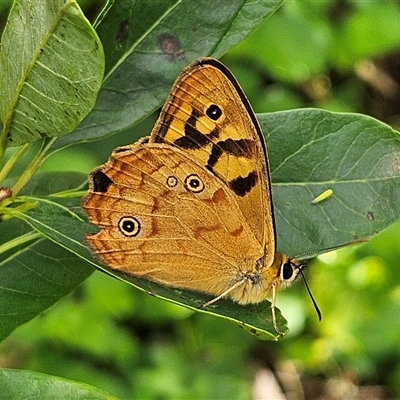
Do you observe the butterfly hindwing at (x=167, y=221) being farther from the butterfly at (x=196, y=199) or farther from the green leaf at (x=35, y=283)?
the green leaf at (x=35, y=283)

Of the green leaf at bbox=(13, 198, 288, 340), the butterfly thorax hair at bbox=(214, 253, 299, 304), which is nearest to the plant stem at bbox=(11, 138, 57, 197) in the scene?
the green leaf at bbox=(13, 198, 288, 340)

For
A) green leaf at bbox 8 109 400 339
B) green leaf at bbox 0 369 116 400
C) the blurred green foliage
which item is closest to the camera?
green leaf at bbox 0 369 116 400

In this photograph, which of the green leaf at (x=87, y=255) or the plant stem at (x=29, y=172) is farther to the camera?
the plant stem at (x=29, y=172)

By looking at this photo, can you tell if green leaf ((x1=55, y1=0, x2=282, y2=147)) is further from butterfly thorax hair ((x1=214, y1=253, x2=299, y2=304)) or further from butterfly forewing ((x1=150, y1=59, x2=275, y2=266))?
butterfly thorax hair ((x1=214, y1=253, x2=299, y2=304))

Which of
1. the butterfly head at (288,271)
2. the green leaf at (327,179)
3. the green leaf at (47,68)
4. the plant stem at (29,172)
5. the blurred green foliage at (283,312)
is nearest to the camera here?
the green leaf at (47,68)

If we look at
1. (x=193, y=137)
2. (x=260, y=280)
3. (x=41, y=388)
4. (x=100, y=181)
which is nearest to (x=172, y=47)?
(x=193, y=137)

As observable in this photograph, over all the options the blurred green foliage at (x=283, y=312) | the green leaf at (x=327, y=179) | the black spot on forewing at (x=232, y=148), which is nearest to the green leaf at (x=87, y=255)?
the green leaf at (x=327, y=179)
